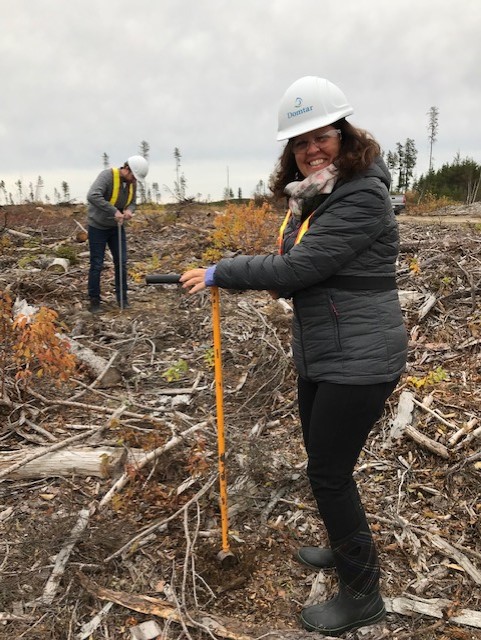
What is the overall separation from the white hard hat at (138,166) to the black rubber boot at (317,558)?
5.56m

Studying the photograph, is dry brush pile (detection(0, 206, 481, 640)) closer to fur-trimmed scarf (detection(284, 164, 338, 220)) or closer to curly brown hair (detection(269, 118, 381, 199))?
fur-trimmed scarf (detection(284, 164, 338, 220))

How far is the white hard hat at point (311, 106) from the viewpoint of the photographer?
6.84 ft

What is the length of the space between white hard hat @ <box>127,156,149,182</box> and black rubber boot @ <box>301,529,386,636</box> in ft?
19.1

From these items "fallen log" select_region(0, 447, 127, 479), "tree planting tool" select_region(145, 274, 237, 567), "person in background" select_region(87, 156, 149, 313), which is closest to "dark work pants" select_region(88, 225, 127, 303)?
"person in background" select_region(87, 156, 149, 313)

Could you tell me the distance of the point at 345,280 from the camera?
209 centimetres

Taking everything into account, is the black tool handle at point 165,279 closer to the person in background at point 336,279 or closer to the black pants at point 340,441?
the person in background at point 336,279

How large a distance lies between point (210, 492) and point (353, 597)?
119cm

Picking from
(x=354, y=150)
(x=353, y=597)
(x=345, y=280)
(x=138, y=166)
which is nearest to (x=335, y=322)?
(x=345, y=280)

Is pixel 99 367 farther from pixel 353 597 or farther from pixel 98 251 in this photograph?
pixel 353 597

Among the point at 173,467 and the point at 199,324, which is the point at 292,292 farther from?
the point at 199,324

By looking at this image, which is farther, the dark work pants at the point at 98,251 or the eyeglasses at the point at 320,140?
the dark work pants at the point at 98,251

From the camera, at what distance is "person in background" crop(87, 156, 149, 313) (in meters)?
6.81

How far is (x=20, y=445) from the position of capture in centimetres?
382

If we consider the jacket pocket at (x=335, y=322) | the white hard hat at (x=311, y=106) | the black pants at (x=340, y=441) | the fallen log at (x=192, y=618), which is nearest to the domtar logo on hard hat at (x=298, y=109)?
the white hard hat at (x=311, y=106)
